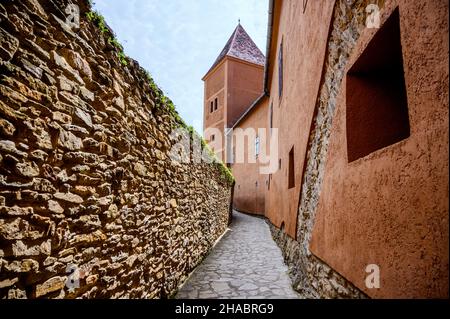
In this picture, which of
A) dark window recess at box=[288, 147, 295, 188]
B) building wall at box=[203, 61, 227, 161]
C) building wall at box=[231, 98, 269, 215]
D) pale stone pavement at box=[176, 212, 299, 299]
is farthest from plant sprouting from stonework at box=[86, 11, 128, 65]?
building wall at box=[203, 61, 227, 161]

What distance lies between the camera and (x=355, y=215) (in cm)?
211

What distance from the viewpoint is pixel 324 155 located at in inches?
127

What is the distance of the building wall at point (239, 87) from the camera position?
19.5m

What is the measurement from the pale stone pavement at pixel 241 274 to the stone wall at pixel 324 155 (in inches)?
16.6

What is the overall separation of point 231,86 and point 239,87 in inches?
26.5

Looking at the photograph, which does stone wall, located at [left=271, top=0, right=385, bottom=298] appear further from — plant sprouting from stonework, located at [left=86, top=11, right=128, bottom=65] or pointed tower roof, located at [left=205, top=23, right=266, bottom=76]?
pointed tower roof, located at [left=205, top=23, right=266, bottom=76]

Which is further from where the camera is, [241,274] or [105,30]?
[241,274]

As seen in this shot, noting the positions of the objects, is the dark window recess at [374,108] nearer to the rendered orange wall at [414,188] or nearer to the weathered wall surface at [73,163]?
the rendered orange wall at [414,188]

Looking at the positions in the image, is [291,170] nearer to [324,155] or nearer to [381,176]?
[324,155]

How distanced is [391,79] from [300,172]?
83.7 inches

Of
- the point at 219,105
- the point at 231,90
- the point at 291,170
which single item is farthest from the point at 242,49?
the point at 291,170

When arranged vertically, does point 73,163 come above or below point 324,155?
below
